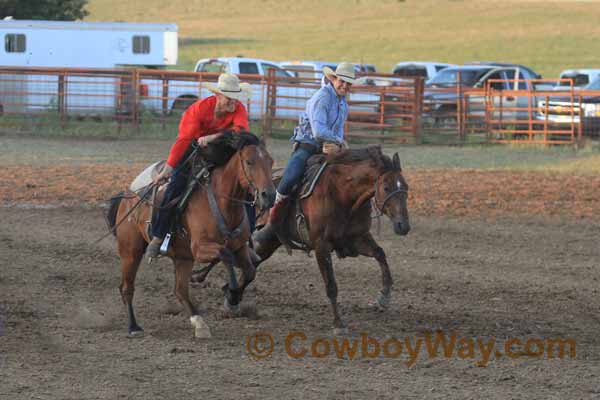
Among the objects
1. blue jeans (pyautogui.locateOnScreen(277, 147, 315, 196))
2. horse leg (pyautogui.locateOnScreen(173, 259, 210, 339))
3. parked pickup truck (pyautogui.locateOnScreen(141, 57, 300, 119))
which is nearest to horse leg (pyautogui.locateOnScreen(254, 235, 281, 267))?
blue jeans (pyautogui.locateOnScreen(277, 147, 315, 196))

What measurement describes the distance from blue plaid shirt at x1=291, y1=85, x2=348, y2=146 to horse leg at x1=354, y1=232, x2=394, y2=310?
0.82 meters

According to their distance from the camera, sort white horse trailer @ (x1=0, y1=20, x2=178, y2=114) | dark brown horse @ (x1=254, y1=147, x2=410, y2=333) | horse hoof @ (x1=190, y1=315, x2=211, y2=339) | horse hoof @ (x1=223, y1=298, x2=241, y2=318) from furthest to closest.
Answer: white horse trailer @ (x1=0, y1=20, x2=178, y2=114) < horse hoof @ (x1=223, y1=298, x2=241, y2=318) < dark brown horse @ (x1=254, y1=147, x2=410, y2=333) < horse hoof @ (x1=190, y1=315, x2=211, y2=339)

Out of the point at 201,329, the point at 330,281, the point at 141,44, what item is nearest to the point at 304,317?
the point at 330,281

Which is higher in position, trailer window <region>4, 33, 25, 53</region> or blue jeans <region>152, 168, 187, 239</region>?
trailer window <region>4, 33, 25, 53</region>

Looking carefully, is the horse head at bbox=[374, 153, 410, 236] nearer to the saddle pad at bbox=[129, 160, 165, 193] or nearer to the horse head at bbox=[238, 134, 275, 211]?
the horse head at bbox=[238, 134, 275, 211]

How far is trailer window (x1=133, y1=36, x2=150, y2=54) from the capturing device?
106 feet

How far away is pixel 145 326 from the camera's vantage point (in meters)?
8.05

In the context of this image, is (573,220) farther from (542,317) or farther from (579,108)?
(579,108)

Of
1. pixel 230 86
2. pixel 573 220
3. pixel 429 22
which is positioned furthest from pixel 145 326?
pixel 429 22

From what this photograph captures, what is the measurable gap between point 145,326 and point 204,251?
0.98 metres

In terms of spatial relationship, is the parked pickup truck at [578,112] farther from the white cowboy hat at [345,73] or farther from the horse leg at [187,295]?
the horse leg at [187,295]

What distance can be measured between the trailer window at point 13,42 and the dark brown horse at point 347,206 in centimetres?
2428

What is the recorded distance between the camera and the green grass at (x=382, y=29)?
5866cm

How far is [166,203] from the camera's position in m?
7.81
